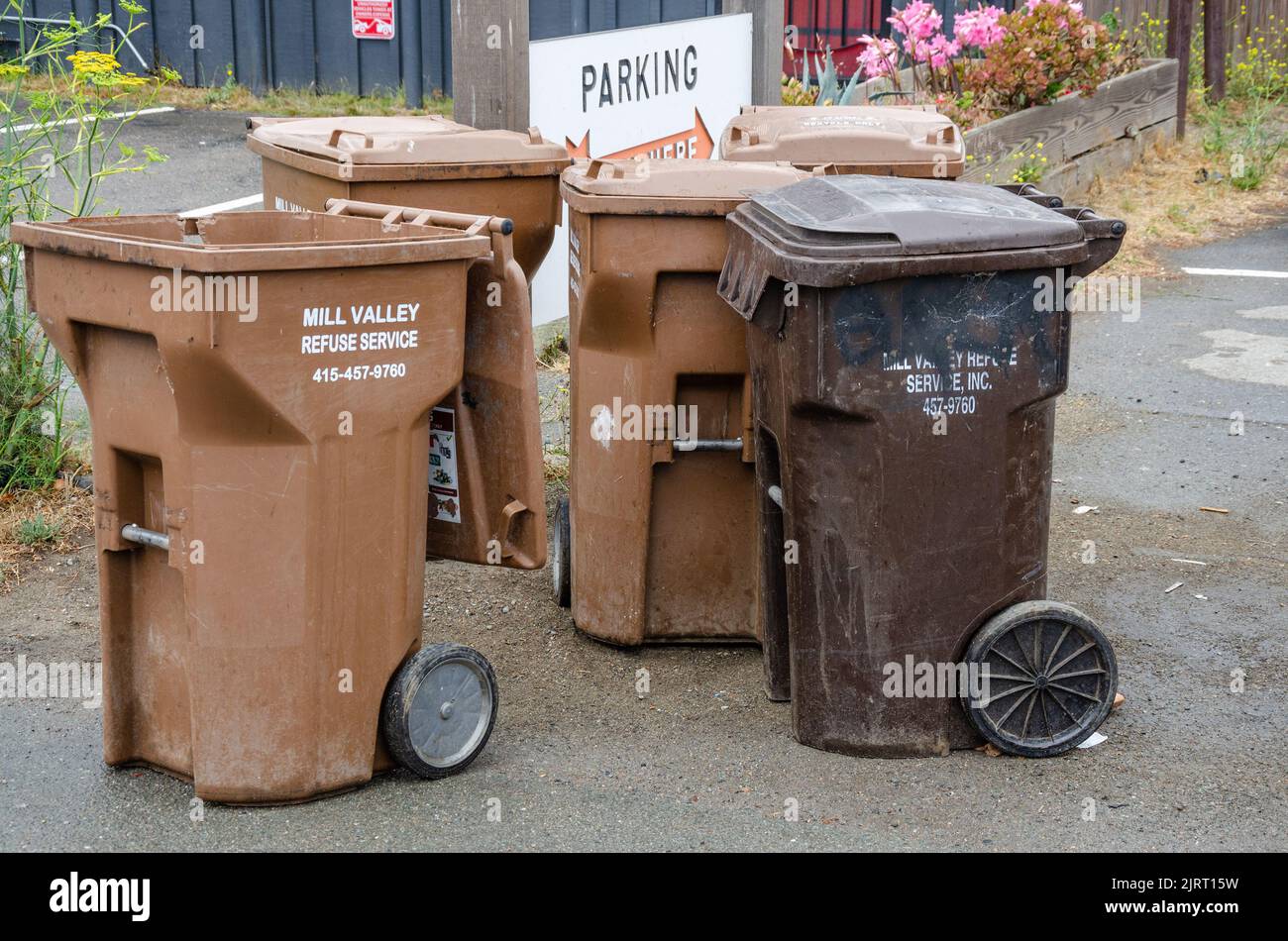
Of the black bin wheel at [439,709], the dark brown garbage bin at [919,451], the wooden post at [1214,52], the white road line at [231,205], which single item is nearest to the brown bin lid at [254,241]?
the dark brown garbage bin at [919,451]

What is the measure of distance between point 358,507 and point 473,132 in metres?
1.83

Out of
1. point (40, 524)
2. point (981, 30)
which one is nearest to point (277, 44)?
point (981, 30)

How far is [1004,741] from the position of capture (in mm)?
3805

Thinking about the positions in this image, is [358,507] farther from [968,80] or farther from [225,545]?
[968,80]

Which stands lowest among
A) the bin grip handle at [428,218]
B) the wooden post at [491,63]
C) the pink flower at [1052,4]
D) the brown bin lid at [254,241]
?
the brown bin lid at [254,241]

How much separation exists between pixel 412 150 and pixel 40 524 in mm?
1975

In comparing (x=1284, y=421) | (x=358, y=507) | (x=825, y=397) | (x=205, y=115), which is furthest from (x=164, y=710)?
(x=205, y=115)

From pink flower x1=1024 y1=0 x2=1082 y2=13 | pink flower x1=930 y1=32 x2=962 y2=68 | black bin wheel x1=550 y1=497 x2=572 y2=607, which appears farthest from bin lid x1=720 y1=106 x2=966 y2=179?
pink flower x1=1024 y1=0 x2=1082 y2=13

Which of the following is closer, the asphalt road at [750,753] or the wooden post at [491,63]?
the asphalt road at [750,753]

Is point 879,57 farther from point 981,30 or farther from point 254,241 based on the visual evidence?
point 254,241

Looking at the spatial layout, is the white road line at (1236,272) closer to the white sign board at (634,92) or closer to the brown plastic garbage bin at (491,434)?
the white sign board at (634,92)

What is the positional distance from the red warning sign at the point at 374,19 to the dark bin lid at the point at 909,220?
9.84m

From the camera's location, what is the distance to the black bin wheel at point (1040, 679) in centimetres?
377

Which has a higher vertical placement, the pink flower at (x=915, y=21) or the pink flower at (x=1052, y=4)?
the pink flower at (x=1052, y=4)
